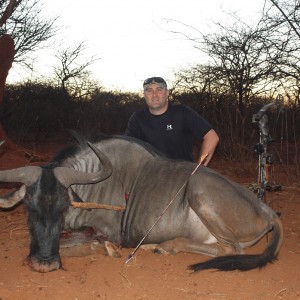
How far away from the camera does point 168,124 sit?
16.9 ft

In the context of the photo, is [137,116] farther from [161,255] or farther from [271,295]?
[271,295]

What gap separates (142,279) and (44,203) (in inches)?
36.2

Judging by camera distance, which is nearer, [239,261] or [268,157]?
[239,261]

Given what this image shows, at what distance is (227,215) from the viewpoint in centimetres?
397

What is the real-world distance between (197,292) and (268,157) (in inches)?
91.1

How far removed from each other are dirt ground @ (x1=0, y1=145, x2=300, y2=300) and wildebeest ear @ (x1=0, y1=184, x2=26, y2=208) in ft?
1.65

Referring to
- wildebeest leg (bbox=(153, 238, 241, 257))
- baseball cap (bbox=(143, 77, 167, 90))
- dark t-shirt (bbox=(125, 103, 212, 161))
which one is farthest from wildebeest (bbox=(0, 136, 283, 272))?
baseball cap (bbox=(143, 77, 167, 90))

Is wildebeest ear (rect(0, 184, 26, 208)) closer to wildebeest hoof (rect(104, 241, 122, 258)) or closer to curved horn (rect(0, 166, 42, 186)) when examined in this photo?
curved horn (rect(0, 166, 42, 186))

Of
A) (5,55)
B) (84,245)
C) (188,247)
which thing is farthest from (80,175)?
(5,55)

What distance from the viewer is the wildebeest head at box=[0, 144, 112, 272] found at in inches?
140

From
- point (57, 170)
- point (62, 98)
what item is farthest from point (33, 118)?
point (57, 170)

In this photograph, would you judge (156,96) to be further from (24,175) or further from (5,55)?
(5,55)

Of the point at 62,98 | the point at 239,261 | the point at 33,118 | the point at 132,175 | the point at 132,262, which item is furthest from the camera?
the point at 62,98

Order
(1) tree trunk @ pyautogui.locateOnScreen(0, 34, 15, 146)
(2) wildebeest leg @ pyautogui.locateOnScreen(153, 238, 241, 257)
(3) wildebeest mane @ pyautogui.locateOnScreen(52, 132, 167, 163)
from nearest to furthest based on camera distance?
(2) wildebeest leg @ pyautogui.locateOnScreen(153, 238, 241, 257) < (3) wildebeest mane @ pyautogui.locateOnScreen(52, 132, 167, 163) < (1) tree trunk @ pyautogui.locateOnScreen(0, 34, 15, 146)
